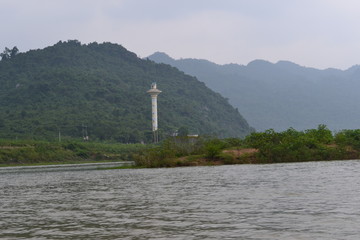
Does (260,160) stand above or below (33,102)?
below

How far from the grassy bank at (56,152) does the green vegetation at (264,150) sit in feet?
156

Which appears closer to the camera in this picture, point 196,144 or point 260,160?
point 260,160

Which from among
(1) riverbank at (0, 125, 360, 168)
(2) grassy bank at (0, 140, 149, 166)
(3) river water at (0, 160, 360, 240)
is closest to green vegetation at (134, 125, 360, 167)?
(1) riverbank at (0, 125, 360, 168)

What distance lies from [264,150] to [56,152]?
2622 inches

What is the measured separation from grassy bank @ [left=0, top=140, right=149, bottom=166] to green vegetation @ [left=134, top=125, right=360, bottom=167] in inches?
1870

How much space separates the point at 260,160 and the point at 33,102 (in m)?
140

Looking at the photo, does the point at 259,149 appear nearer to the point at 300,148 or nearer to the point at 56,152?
the point at 300,148

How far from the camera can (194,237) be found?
44.1 ft

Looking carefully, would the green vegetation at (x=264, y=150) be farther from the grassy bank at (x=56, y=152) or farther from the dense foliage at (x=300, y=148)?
the grassy bank at (x=56, y=152)

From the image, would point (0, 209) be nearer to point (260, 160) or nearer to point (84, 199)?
point (84, 199)

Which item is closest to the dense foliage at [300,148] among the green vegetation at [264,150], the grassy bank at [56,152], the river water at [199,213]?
the green vegetation at [264,150]

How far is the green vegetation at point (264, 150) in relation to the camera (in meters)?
54.8

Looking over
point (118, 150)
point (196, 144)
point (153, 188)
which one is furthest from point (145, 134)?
point (153, 188)

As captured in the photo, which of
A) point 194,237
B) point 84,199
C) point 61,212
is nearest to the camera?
point 194,237
